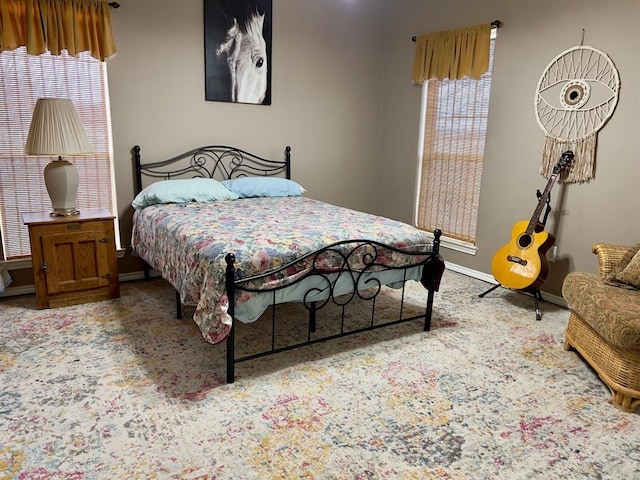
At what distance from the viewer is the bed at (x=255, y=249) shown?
2.32 meters

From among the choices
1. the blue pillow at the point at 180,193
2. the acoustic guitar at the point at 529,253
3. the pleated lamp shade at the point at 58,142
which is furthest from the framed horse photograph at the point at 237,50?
the acoustic guitar at the point at 529,253

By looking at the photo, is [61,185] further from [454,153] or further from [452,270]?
[452,270]

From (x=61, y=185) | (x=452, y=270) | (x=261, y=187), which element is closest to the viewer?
(x=61, y=185)

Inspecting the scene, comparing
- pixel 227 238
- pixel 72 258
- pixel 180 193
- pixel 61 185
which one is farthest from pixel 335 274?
pixel 61 185

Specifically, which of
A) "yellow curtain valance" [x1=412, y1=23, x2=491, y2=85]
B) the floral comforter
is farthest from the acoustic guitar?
"yellow curtain valance" [x1=412, y1=23, x2=491, y2=85]

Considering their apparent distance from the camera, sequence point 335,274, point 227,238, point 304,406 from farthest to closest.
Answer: point 335,274
point 227,238
point 304,406

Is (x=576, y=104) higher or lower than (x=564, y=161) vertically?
higher

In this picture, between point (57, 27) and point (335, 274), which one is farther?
point (57, 27)

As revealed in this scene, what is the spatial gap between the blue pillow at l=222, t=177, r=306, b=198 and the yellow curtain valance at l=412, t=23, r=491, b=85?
168 cm

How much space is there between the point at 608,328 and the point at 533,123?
201 centimetres

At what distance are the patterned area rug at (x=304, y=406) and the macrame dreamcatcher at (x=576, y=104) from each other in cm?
127

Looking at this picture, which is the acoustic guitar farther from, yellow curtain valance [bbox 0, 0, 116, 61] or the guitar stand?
yellow curtain valance [bbox 0, 0, 116, 61]

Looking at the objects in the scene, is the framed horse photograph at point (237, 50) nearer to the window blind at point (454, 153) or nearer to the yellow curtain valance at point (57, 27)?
the yellow curtain valance at point (57, 27)

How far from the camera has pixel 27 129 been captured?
11.3 feet
